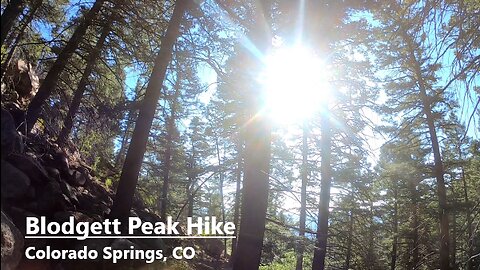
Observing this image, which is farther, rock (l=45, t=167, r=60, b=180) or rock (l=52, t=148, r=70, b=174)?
rock (l=52, t=148, r=70, b=174)

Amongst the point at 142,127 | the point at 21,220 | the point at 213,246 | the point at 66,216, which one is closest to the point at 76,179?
the point at 142,127

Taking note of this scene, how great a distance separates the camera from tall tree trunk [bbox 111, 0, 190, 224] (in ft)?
26.7

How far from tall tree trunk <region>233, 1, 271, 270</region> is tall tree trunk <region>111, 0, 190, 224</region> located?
9.50 feet

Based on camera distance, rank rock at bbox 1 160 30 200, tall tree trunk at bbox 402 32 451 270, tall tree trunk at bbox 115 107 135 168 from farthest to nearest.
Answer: tall tree trunk at bbox 402 32 451 270
tall tree trunk at bbox 115 107 135 168
rock at bbox 1 160 30 200

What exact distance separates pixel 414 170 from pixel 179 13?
46.9 ft

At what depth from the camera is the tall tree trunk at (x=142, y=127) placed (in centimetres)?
814

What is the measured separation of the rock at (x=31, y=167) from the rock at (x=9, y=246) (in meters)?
3.23

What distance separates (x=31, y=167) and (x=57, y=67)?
13.0 ft

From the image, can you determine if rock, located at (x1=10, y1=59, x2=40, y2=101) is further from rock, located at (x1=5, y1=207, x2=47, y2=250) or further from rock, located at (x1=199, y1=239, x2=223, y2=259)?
rock, located at (x1=199, y1=239, x2=223, y2=259)

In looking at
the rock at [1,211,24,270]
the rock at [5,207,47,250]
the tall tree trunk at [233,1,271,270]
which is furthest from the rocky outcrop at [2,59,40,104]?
the rock at [1,211,24,270]

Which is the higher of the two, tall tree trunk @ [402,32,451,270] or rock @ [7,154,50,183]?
tall tree trunk @ [402,32,451,270]

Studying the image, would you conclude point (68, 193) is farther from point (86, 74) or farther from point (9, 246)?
point (9, 246)

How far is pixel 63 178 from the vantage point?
871 centimetres

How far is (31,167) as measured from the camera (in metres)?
7.02
